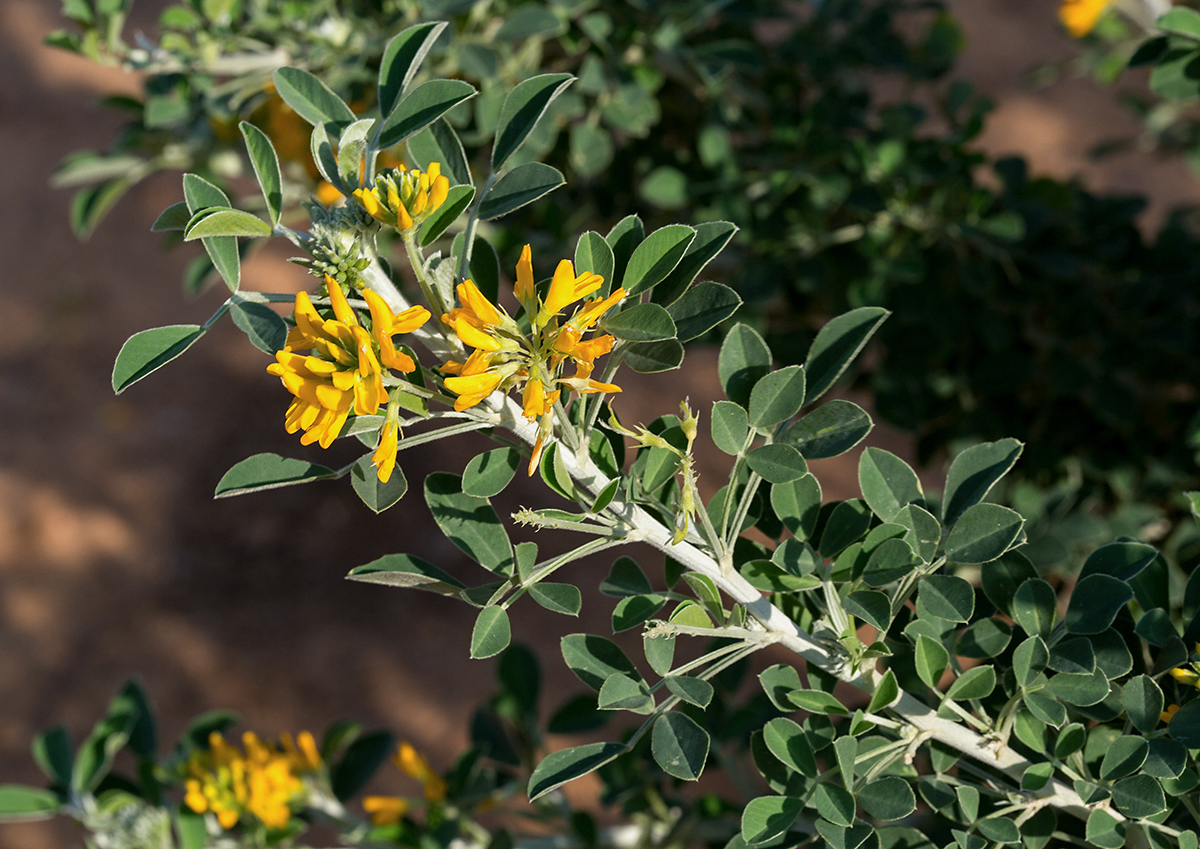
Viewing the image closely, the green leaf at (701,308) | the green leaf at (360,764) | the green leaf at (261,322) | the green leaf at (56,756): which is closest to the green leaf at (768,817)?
the green leaf at (701,308)

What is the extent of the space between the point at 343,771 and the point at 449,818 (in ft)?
1.01

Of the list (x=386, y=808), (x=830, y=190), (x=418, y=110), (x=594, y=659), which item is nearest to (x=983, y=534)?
(x=594, y=659)

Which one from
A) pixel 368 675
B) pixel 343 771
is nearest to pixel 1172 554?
pixel 343 771

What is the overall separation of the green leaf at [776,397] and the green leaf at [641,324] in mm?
137

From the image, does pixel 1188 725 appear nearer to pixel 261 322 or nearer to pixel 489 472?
pixel 489 472

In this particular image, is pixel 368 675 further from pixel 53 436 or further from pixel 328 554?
pixel 53 436

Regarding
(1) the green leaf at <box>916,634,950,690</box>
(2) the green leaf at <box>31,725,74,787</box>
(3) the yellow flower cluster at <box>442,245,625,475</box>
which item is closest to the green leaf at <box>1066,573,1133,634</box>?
(1) the green leaf at <box>916,634,950,690</box>

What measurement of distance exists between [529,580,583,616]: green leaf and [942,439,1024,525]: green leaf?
376 millimetres

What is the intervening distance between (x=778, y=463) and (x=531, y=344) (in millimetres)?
264

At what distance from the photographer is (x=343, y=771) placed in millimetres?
1676

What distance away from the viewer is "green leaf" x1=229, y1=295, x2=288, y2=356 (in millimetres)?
763

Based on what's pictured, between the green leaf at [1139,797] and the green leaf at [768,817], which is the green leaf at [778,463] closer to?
the green leaf at [768,817]

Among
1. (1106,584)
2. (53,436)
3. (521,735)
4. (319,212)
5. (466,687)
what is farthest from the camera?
(53,436)

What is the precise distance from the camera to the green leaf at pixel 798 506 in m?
0.95
